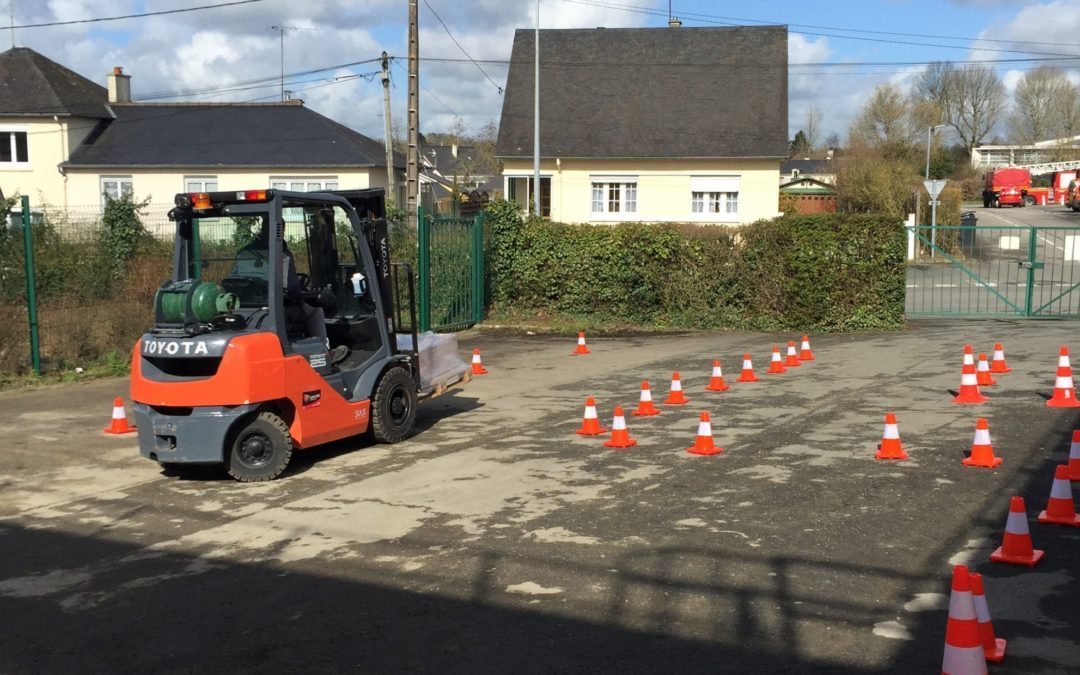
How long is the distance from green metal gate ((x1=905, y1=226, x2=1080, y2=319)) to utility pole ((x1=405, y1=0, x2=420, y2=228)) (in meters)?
11.0

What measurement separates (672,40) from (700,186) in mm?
6596

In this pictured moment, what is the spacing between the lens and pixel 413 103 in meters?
22.5

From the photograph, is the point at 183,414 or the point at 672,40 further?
the point at 672,40

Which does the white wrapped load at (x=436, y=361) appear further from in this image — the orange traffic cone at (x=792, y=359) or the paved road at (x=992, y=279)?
the paved road at (x=992, y=279)

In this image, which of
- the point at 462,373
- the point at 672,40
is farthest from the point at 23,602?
the point at 672,40

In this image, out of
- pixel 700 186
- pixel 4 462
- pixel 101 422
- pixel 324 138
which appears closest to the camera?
pixel 4 462

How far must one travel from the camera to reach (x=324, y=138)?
4203cm

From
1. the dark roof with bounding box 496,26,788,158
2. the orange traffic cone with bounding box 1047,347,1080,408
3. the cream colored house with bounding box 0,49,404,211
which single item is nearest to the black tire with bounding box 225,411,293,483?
the orange traffic cone with bounding box 1047,347,1080,408

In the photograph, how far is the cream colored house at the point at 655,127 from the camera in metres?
35.4

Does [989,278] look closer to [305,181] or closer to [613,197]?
[613,197]

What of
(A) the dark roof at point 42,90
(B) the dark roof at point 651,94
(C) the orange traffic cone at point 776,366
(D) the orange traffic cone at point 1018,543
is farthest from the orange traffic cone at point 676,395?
(A) the dark roof at point 42,90

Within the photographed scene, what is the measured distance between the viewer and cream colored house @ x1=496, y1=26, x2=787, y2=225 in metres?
35.4

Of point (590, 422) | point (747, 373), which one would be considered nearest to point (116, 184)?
point (747, 373)

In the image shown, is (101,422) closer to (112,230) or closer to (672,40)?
(112,230)
